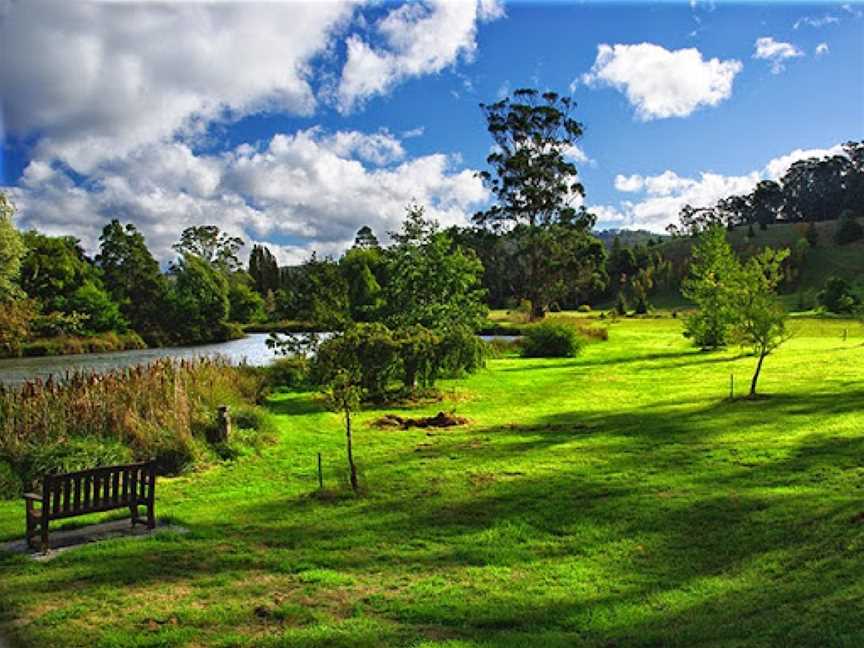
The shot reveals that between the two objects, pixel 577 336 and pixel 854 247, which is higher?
pixel 854 247

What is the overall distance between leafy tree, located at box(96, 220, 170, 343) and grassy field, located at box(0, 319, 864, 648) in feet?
149

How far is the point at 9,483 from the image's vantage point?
10758 millimetres

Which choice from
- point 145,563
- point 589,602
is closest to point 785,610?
point 589,602

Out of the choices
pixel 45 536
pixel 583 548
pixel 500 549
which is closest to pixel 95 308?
pixel 45 536

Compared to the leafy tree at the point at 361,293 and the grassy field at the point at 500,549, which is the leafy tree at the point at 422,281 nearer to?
the leafy tree at the point at 361,293

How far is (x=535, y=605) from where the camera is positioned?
20.4ft

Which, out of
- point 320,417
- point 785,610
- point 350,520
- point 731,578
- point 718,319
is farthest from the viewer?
point 718,319

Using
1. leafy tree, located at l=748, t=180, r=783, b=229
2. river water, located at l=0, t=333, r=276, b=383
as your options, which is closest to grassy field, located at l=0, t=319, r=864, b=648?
river water, located at l=0, t=333, r=276, b=383

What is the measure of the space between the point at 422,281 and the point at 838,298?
42.1 m

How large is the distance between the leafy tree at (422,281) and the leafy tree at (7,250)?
1941 cm

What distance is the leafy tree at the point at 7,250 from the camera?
Answer: 31.3m

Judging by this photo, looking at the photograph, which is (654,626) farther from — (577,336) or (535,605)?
(577,336)

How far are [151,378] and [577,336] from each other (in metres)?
23.1

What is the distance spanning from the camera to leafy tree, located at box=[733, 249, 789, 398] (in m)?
18.8
